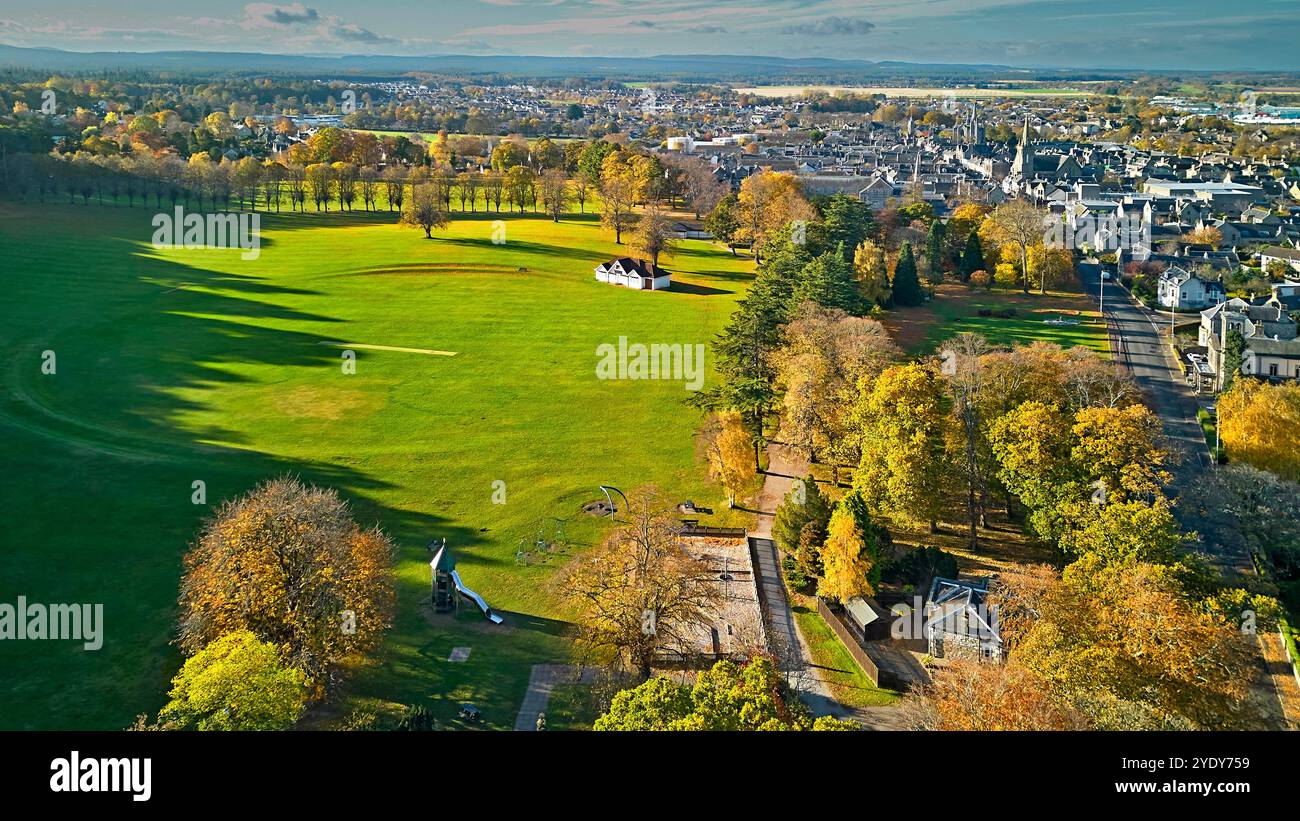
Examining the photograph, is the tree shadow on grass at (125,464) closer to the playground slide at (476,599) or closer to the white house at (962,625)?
the playground slide at (476,599)

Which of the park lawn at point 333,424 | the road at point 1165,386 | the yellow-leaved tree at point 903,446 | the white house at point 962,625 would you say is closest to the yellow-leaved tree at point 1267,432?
the road at point 1165,386

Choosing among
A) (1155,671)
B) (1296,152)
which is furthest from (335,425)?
(1296,152)

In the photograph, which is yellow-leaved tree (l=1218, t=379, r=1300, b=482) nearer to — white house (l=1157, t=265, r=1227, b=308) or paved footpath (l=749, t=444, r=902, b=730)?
paved footpath (l=749, t=444, r=902, b=730)

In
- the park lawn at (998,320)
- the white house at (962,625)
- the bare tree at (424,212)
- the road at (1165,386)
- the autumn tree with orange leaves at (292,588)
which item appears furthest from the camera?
the bare tree at (424,212)

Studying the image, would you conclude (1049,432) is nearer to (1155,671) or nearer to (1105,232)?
(1155,671)

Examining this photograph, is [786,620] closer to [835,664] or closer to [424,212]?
[835,664]

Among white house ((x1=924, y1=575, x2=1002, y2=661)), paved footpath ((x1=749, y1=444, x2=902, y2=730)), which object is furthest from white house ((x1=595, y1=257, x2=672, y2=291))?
white house ((x1=924, y1=575, x2=1002, y2=661))
